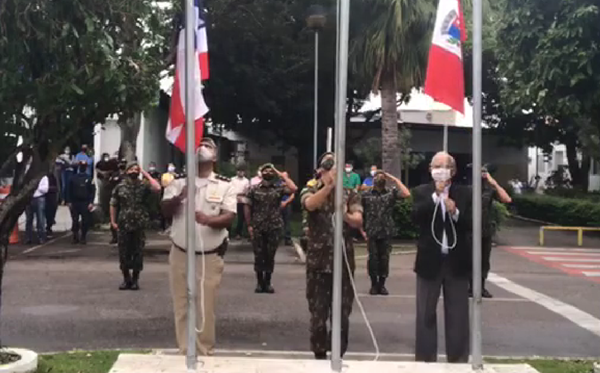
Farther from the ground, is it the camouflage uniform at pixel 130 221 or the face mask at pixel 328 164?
the face mask at pixel 328 164

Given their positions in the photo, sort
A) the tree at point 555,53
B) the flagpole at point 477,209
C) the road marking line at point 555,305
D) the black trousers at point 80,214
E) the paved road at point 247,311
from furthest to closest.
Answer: the black trousers at point 80,214 → the road marking line at point 555,305 → the paved road at point 247,311 → the tree at point 555,53 → the flagpole at point 477,209

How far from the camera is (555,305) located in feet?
34.5

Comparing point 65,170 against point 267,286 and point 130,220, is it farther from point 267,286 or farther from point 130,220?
point 267,286

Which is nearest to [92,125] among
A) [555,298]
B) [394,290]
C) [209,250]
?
[209,250]

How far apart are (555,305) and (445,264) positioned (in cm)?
516

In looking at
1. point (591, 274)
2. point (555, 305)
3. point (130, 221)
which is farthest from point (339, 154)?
point (591, 274)

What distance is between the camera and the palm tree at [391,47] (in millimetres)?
18953

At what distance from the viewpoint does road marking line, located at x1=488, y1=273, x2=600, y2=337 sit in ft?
30.2

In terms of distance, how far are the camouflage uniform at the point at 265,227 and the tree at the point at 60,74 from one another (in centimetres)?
495

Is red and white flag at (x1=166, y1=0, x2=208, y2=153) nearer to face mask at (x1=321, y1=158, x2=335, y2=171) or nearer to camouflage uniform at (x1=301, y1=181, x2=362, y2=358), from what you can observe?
face mask at (x1=321, y1=158, x2=335, y2=171)

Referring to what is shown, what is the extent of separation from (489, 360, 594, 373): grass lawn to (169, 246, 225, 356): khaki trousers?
2.61 metres

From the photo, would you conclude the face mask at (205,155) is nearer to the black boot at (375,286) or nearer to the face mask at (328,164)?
the face mask at (328,164)

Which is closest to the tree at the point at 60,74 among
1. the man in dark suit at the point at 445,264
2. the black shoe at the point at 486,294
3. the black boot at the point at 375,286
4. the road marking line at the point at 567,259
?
the man in dark suit at the point at 445,264

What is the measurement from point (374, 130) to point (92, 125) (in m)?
27.8
